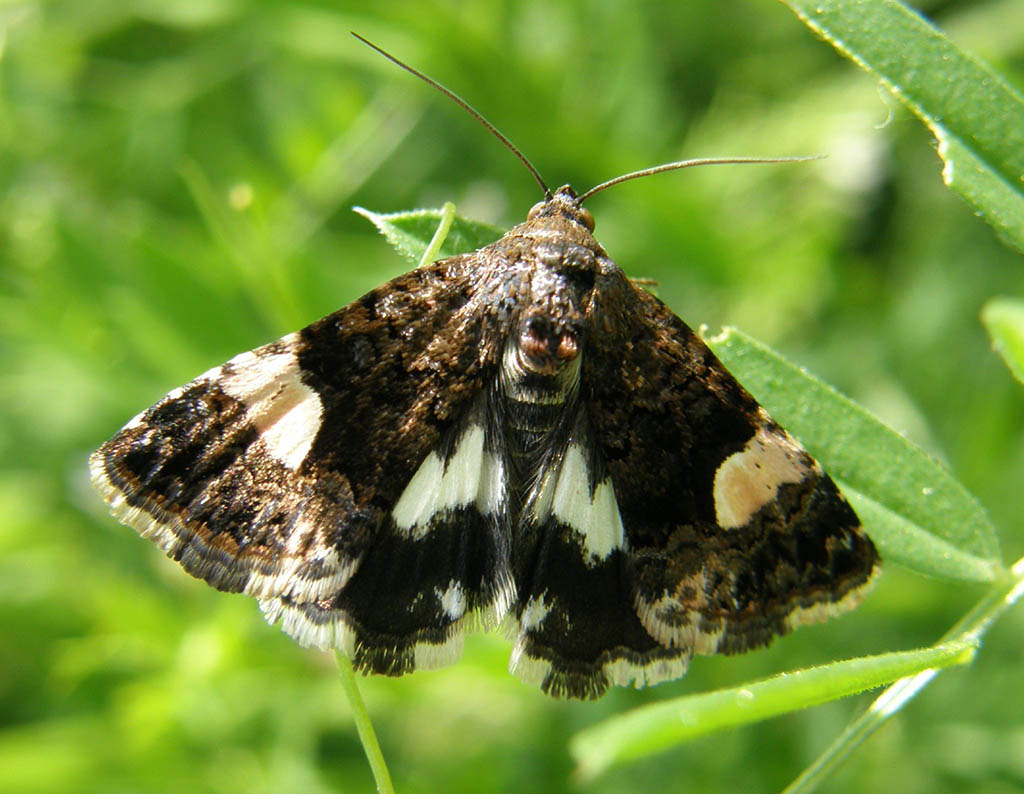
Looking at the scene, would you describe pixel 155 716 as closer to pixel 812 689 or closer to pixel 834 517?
pixel 834 517

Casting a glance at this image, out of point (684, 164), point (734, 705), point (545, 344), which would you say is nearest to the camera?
point (734, 705)

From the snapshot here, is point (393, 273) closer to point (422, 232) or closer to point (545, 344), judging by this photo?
point (422, 232)

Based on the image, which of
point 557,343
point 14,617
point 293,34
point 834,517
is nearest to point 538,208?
point 557,343

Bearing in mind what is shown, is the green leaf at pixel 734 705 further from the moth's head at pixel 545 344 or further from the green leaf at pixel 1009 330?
the moth's head at pixel 545 344

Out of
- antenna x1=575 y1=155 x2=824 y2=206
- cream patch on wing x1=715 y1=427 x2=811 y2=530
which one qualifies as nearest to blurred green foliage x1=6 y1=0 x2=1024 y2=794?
antenna x1=575 y1=155 x2=824 y2=206

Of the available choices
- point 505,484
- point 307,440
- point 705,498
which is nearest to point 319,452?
point 307,440
